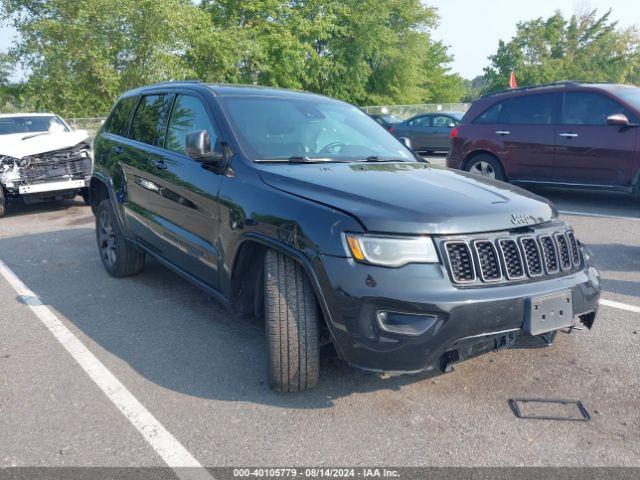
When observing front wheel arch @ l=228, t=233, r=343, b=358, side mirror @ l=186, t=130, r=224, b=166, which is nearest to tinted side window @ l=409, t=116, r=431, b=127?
side mirror @ l=186, t=130, r=224, b=166

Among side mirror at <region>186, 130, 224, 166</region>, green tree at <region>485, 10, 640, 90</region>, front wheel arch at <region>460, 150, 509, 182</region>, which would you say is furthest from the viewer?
green tree at <region>485, 10, 640, 90</region>

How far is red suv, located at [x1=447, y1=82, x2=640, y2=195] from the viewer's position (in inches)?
320

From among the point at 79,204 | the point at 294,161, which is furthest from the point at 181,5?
the point at 294,161

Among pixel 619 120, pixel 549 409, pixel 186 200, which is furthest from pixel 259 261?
pixel 619 120

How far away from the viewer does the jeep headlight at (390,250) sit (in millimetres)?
2768

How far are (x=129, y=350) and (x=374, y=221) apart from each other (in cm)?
208

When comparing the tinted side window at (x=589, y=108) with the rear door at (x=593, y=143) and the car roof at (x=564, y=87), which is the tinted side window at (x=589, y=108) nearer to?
the rear door at (x=593, y=143)

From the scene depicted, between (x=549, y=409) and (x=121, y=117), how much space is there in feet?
14.7

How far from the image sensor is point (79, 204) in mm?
10586

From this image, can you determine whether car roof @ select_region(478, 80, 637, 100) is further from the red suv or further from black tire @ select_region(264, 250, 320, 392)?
black tire @ select_region(264, 250, 320, 392)

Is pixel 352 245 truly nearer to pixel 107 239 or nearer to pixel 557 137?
pixel 107 239

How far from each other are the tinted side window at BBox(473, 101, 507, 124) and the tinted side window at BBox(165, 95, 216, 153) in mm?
6392

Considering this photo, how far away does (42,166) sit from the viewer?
922 centimetres

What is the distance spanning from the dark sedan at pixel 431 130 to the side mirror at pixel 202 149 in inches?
578
